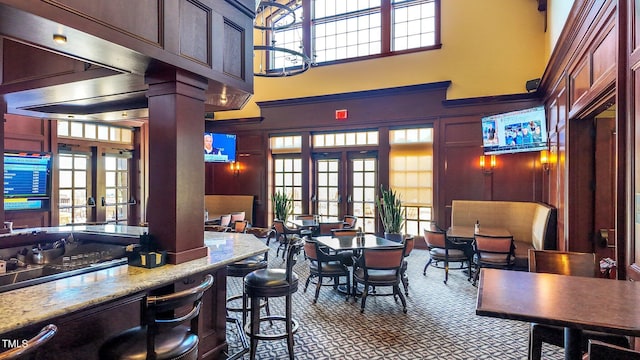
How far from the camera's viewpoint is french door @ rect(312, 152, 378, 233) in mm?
8422

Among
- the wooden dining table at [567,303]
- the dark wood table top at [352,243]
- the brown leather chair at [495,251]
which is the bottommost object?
the brown leather chair at [495,251]

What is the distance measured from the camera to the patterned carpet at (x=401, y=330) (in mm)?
3094

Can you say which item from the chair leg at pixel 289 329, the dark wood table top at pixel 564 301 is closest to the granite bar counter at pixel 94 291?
the chair leg at pixel 289 329

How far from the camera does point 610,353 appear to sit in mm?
1354

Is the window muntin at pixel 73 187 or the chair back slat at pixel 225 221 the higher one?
the window muntin at pixel 73 187

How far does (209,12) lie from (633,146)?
10.4 feet

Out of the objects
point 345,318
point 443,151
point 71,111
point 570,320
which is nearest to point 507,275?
point 570,320

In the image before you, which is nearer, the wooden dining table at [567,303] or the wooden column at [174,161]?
the wooden dining table at [567,303]

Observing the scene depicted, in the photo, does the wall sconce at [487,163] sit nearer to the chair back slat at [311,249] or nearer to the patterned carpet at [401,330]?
the patterned carpet at [401,330]

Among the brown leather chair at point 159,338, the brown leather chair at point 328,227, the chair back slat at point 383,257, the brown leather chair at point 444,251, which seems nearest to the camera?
the brown leather chair at point 159,338

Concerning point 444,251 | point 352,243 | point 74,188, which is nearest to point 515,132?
point 444,251

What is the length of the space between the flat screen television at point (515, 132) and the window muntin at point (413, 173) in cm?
127

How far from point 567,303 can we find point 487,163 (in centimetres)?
578

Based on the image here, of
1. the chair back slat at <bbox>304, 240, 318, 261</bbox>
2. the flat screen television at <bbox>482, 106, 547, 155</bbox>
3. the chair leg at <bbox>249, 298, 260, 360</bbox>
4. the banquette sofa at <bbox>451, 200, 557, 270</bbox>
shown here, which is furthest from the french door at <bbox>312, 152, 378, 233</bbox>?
the chair leg at <bbox>249, 298, 260, 360</bbox>
